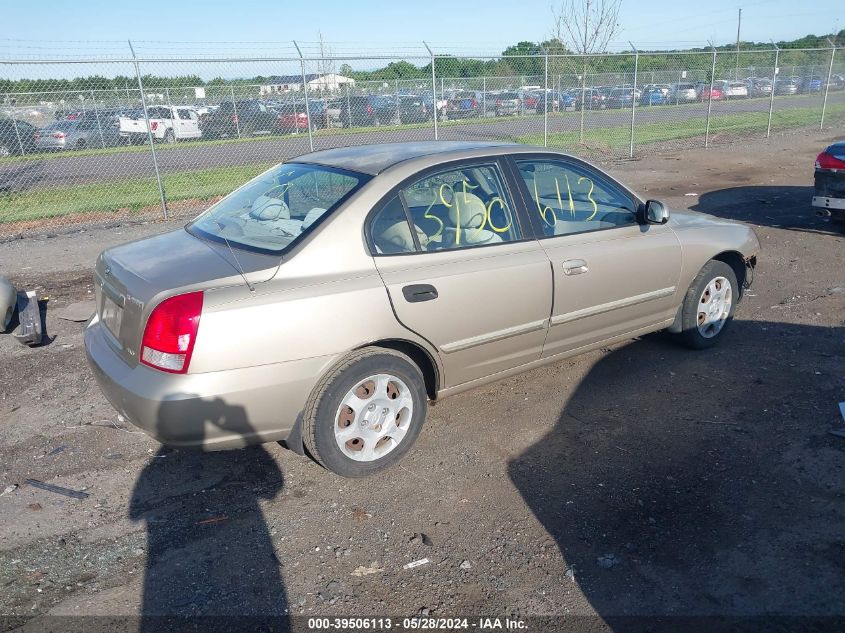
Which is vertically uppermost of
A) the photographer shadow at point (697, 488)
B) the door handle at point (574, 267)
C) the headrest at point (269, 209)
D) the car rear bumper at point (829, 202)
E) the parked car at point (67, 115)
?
the parked car at point (67, 115)

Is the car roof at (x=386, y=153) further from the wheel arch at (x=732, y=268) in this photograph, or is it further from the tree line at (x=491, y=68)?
the tree line at (x=491, y=68)

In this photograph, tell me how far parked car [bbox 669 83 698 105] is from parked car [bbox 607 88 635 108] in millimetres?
1982

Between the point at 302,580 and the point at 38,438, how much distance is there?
234cm

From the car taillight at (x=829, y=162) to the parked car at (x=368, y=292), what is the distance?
4532mm

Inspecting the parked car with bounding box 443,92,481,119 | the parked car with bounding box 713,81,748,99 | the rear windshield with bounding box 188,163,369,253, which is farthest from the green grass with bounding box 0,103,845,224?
the rear windshield with bounding box 188,163,369,253

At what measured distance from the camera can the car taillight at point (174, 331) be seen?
3236 mm

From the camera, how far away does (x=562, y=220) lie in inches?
177

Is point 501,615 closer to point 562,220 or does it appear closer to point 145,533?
point 145,533

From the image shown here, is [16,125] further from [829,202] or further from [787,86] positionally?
[787,86]

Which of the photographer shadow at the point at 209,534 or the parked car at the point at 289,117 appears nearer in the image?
the photographer shadow at the point at 209,534

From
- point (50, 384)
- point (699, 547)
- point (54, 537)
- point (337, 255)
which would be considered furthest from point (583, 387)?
point (50, 384)

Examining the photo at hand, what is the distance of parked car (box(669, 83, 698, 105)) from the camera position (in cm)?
2574

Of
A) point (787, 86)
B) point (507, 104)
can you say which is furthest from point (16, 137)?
point (787, 86)

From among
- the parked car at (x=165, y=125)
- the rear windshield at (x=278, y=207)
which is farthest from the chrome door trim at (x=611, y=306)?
the parked car at (x=165, y=125)
